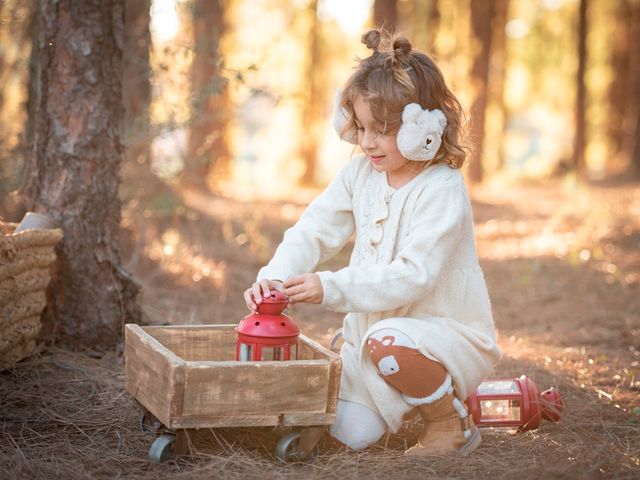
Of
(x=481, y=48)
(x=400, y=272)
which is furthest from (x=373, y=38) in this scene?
(x=481, y=48)

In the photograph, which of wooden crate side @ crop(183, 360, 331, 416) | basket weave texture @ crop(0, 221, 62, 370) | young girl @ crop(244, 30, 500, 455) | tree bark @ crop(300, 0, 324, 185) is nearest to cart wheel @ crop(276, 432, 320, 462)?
wooden crate side @ crop(183, 360, 331, 416)

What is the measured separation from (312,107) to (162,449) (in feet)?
58.2

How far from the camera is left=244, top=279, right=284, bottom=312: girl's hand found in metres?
2.71

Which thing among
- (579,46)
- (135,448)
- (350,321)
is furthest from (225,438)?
(579,46)

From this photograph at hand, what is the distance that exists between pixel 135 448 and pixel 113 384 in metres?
0.66

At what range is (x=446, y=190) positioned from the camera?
9.59 ft

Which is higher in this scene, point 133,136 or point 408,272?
point 133,136

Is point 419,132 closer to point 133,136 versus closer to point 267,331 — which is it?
point 267,331

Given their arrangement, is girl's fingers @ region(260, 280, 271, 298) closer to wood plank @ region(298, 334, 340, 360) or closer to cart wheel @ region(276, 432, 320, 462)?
wood plank @ region(298, 334, 340, 360)

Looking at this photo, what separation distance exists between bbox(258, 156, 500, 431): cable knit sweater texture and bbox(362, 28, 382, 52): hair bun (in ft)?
1.50

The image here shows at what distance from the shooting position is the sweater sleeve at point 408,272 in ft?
9.06

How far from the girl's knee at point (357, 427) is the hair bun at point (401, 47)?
129 cm

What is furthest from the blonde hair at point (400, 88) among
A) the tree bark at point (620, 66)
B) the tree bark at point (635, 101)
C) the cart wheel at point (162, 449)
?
the tree bark at point (620, 66)

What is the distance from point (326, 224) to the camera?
3.27 m
